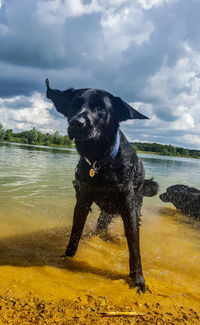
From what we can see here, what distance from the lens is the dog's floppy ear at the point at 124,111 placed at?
11.1 feet

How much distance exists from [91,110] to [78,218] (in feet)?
5.80

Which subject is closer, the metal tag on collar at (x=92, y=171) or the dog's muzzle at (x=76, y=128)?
the dog's muzzle at (x=76, y=128)

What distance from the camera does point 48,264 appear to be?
356cm

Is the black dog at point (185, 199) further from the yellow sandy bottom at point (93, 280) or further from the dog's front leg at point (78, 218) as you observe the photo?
the dog's front leg at point (78, 218)

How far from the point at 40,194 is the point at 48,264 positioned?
5069 millimetres

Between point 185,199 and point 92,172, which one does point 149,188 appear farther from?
point 92,172

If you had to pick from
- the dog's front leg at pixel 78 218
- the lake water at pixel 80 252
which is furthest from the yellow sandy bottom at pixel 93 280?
the dog's front leg at pixel 78 218

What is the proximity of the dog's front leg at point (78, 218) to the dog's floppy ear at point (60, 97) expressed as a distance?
154cm

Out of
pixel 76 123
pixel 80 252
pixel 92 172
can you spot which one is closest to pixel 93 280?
pixel 80 252

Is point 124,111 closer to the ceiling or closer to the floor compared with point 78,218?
closer to the ceiling

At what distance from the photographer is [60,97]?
3764 millimetres

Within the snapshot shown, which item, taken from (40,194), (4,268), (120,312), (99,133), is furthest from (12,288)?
(40,194)

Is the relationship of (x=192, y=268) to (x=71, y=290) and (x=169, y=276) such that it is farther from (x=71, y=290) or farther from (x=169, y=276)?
(x=71, y=290)

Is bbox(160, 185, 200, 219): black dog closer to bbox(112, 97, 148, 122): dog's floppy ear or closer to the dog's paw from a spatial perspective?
the dog's paw
